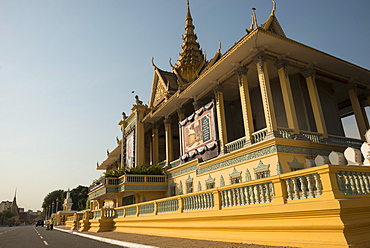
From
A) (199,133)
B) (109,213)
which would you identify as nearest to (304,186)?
(199,133)

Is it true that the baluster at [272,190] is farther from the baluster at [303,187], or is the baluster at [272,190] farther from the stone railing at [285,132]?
the stone railing at [285,132]

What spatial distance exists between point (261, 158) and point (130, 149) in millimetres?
17003

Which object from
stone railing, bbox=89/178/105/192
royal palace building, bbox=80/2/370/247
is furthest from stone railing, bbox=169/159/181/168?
stone railing, bbox=89/178/105/192

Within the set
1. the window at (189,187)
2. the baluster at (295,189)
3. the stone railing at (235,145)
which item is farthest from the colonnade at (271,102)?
the baluster at (295,189)

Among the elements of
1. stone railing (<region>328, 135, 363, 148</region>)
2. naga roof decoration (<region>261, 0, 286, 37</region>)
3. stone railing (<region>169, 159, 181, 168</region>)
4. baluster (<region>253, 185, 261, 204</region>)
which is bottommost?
baluster (<region>253, 185, 261, 204</region>)

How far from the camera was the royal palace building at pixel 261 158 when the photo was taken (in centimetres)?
600

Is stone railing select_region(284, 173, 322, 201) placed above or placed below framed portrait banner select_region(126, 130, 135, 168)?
below

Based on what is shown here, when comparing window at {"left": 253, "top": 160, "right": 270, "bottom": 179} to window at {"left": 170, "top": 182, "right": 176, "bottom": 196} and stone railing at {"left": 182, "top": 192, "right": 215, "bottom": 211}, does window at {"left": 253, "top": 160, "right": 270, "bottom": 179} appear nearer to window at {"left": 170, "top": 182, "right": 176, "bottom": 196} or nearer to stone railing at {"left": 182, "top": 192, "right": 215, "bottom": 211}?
stone railing at {"left": 182, "top": 192, "right": 215, "bottom": 211}

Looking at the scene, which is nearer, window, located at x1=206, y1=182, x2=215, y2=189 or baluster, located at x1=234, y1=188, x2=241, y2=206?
baluster, located at x1=234, y1=188, x2=241, y2=206

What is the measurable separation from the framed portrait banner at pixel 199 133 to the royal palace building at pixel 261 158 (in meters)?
0.07

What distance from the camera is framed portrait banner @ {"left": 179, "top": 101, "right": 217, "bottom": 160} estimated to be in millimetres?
16922

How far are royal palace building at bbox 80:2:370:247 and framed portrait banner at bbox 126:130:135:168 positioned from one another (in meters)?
0.10

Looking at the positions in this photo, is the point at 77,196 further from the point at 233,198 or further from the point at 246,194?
the point at 246,194

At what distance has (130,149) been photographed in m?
27.2
